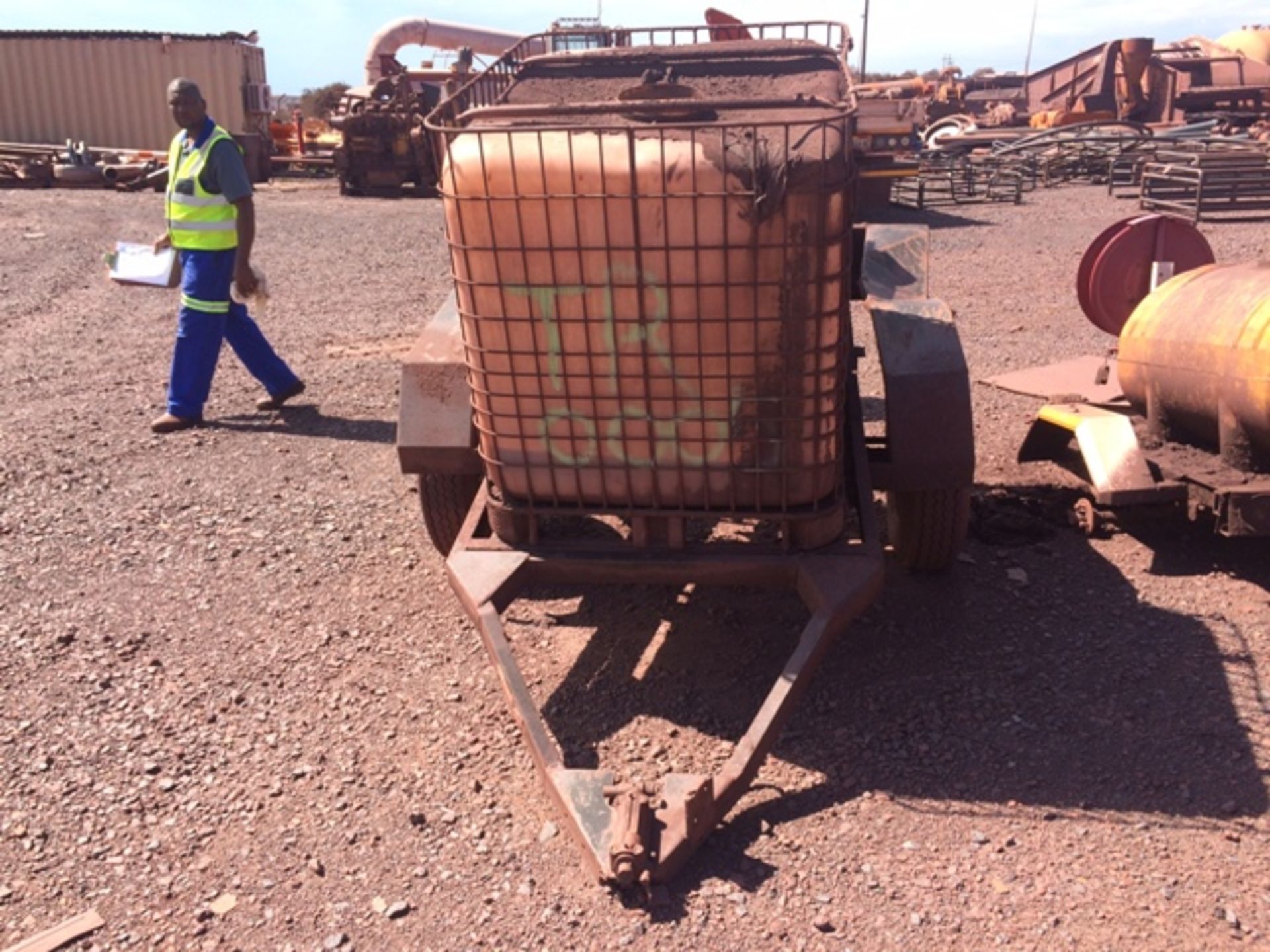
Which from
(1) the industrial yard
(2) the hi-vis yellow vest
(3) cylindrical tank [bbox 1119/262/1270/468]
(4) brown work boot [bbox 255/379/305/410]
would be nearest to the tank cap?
(1) the industrial yard

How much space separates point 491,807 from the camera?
3.13 m

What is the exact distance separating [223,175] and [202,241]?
1.24ft

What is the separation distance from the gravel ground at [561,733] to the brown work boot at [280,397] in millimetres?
1006

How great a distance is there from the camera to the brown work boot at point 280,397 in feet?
22.7

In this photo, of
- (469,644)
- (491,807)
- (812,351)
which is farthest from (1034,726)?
(469,644)

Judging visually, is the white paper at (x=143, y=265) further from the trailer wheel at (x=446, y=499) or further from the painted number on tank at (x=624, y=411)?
the painted number on tank at (x=624, y=411)

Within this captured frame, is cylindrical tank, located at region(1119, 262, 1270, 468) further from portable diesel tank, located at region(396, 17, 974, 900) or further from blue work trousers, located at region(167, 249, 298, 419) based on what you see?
blue work trousers, located at region(167, 249, 298, 419)

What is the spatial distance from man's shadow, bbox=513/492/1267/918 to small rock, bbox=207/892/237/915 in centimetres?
97

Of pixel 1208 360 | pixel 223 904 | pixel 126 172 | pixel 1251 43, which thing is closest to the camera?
pixel 223 904

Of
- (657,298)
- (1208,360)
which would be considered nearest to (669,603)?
(657,298)

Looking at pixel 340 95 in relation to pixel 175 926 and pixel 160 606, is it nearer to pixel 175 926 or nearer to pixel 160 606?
pixel 160 606

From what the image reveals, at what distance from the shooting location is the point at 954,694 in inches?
141

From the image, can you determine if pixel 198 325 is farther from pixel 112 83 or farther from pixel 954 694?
pixel 112 83

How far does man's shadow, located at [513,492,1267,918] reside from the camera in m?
3.12
